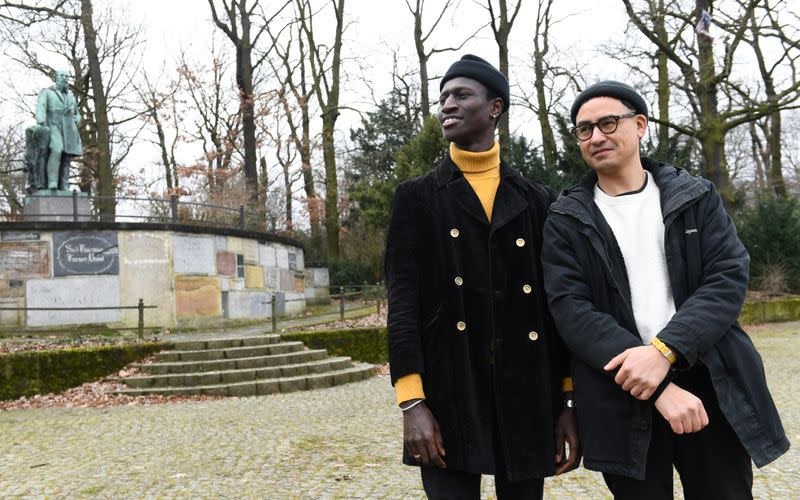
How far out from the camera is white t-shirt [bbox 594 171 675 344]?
7.88 feet

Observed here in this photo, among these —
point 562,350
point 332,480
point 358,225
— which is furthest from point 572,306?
point 358,225

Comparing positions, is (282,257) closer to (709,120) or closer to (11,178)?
(709,120)

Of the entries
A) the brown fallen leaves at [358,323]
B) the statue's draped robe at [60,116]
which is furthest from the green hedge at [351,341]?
the statue's draped robe at [60,116]

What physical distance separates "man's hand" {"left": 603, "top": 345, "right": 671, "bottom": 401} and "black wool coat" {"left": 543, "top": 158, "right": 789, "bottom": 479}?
4 cm

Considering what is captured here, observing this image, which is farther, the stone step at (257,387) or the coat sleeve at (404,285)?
the stone step at (257,387)

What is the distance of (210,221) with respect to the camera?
58.3 feet

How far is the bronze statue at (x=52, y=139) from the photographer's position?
53.1 feet

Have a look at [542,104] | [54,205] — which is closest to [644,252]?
[54,205]

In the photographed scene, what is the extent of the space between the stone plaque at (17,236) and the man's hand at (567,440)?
1456 centimetres

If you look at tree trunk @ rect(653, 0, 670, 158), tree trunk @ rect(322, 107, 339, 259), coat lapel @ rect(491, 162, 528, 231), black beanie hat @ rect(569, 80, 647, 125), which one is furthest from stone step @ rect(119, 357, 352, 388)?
tree trunk @ rect(322, 107, 339, 259)

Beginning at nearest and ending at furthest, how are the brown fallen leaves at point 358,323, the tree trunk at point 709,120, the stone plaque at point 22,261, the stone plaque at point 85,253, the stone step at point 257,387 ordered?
1. the stone step at point 257,387
2. the stone plaque at point 22,261
3. the stone plaque at point 85,253
4. the brown fallen leaves at point 358,323
5. the tree trunk at point 709,120

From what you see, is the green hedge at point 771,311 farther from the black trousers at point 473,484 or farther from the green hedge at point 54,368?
the black trousers at point 473,484

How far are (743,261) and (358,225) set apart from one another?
100 ft

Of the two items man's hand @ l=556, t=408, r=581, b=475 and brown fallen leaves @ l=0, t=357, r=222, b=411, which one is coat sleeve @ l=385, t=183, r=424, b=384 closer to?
man's hand @ l=556, t=408, r=581, b=475
